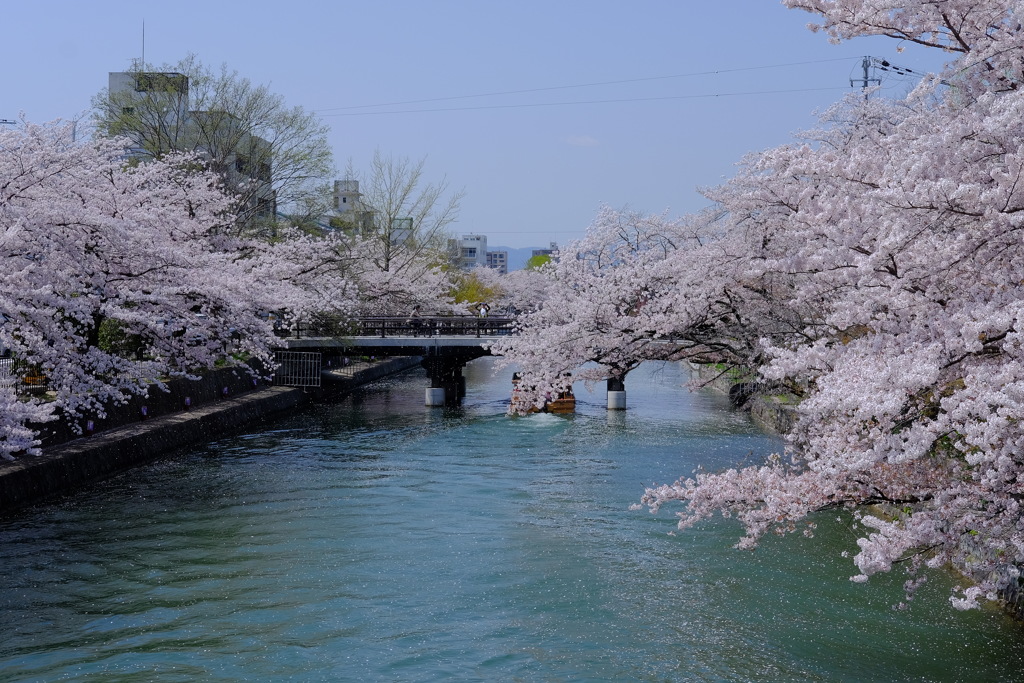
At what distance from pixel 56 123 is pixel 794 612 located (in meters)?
16.0

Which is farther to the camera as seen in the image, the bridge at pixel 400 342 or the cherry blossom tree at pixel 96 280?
the bridge at pixel 400 342

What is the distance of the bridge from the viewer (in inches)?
1492

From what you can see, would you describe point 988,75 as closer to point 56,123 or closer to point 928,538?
point 928,538

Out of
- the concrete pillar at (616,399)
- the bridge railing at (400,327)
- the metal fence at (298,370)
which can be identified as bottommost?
the concrete pillar at (616,399)

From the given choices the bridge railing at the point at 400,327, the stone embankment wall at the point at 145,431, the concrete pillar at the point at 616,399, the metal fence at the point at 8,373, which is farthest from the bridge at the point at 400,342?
the metal fence at the point at 8,373

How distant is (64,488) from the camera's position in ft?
64.2

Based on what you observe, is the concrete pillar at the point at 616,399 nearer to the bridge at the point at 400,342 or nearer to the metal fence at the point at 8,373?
the bridge at the point at 400,342

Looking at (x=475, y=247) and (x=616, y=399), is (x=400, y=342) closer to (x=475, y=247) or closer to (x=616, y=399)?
(x=616, y=399)

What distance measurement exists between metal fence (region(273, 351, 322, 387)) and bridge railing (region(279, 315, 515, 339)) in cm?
106

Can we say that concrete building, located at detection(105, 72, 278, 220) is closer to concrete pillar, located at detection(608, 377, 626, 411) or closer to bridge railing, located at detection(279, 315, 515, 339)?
bridge railing, located at detection(279, 315, 515, 339)

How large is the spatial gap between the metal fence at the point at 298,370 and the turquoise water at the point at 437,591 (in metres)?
14.7

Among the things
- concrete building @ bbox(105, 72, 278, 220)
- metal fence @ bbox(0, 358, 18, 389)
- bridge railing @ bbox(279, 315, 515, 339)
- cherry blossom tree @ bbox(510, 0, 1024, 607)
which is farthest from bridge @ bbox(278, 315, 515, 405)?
cherry blossom tree @ bbox(510, 0, 1024, 607)

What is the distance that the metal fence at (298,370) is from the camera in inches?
1487

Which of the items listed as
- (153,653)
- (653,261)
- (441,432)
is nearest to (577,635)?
(153,653)
